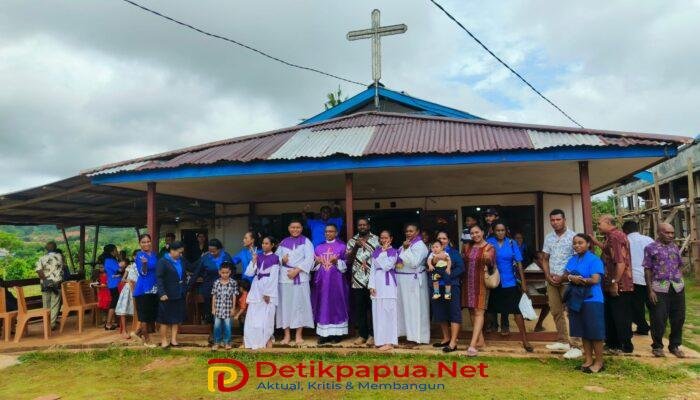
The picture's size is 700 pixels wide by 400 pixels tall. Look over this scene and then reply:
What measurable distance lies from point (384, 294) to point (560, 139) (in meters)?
3.03

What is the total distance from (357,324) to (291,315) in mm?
884

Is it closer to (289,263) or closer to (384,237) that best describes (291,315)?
(289,263)

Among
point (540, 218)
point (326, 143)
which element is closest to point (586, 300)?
point (326, 143)

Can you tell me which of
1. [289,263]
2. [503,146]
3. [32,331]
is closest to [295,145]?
[289,263]

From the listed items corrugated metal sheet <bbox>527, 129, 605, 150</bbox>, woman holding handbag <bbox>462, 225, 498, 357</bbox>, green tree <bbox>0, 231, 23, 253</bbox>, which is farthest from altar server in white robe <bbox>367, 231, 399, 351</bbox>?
green tree <bbox>0, 231, 23, 253</bbox>

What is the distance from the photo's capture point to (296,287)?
5.79m

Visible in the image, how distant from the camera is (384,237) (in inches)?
214

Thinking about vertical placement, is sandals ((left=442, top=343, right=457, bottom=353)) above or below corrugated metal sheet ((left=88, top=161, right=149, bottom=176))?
below

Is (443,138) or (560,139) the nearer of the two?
(560,139)

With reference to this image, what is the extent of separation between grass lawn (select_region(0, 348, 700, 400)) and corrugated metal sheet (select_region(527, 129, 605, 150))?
2504mm

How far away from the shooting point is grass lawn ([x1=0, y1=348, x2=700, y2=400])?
13.1 ft

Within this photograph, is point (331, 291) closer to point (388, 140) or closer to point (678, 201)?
point (388, 140)

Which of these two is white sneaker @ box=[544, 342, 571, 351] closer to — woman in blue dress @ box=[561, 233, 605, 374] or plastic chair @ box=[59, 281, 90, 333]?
woman in blue dress @ box=[561, 233, 605, 374]

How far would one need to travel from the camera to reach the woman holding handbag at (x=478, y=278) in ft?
16.6
